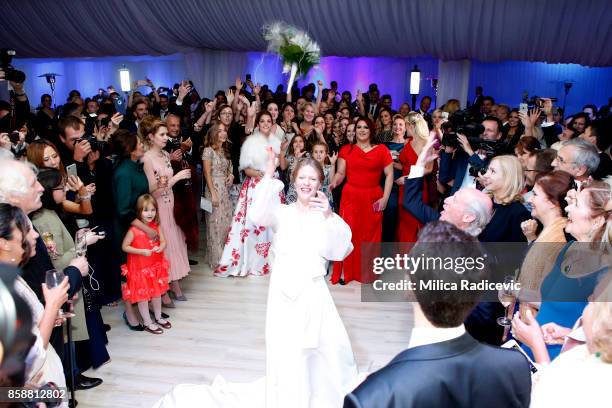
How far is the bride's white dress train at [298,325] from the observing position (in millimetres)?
2949

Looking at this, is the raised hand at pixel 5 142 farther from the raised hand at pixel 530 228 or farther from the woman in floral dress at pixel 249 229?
the raised hand at pixel 530 228

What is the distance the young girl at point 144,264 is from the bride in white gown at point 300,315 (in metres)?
1.09

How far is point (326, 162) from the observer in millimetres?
5617

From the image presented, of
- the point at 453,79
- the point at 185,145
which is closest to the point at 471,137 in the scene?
the point at 185,145

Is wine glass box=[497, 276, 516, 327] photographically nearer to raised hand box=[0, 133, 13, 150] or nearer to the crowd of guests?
the crowd of guests

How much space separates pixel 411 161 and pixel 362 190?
56 cm

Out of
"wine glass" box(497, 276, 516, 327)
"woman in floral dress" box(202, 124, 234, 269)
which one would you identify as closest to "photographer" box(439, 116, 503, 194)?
"wine glass" box(497, 276, 516, 327)

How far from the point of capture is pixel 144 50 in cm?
917

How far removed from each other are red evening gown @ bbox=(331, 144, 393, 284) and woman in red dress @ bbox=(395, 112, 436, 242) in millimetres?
232

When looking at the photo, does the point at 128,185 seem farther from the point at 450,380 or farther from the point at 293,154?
the point at 450,380

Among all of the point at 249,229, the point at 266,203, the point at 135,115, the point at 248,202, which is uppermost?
the point at 135,115

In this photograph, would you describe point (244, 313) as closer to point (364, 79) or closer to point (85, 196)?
point (85, 196)

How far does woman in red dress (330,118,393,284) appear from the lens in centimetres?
518

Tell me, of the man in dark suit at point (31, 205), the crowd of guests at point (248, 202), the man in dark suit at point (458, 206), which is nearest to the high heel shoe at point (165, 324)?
the crowd of guests at point (248, 202)
